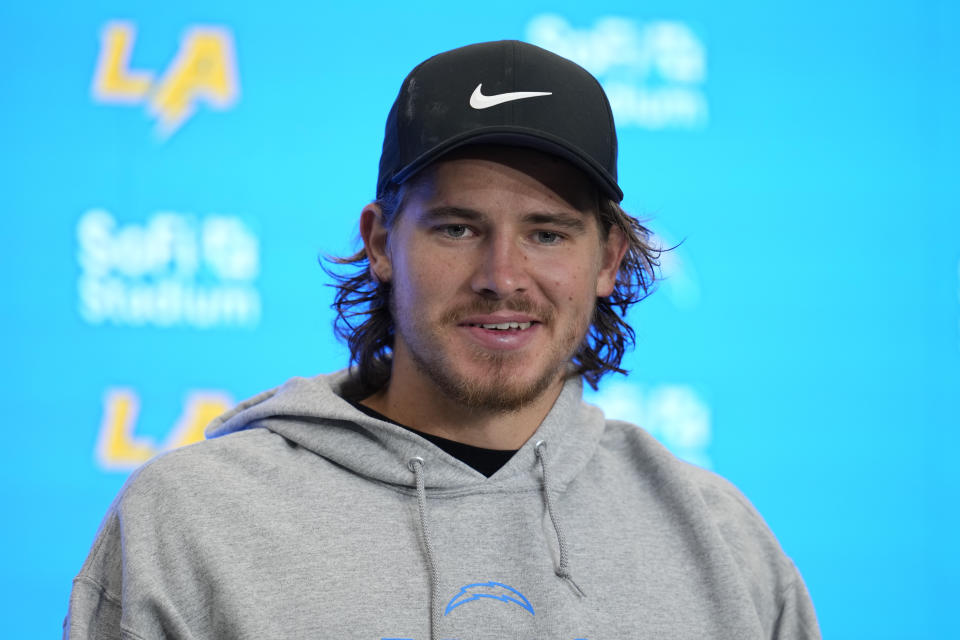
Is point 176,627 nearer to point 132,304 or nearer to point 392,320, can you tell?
point 392,320

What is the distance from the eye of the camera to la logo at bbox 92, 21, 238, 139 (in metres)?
2.22

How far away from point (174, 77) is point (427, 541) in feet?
4.57

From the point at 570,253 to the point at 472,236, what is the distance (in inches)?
6.3

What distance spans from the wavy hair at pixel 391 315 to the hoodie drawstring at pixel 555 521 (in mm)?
253

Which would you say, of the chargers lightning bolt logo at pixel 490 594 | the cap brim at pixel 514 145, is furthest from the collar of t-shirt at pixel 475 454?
the cap brim at pixel 514 145

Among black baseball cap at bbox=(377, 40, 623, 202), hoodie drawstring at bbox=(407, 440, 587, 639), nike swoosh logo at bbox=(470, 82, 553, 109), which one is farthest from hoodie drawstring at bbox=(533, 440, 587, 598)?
nike swoosh logo at bbox=(470, 82, 553, 109)

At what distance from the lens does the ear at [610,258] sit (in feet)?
5.69

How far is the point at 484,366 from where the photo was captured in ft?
→ 4.90

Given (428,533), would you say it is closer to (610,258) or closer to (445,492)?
(445,492)

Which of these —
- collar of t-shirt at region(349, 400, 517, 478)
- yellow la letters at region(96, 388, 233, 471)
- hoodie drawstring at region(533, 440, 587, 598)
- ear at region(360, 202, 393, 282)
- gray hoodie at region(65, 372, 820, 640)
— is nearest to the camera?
gray hoodie at region(65, 372, 820, 640)

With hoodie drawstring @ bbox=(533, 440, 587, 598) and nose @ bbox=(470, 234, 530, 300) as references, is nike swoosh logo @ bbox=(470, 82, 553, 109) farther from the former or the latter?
hoodie drawstring @ bbox=(533, 440, 587, 598)

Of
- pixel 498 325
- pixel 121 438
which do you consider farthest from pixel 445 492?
pixel 121 438

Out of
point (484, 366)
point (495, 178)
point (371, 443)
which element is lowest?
point (371, 443)

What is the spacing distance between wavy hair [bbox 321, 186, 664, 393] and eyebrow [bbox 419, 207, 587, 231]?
0.66ft
